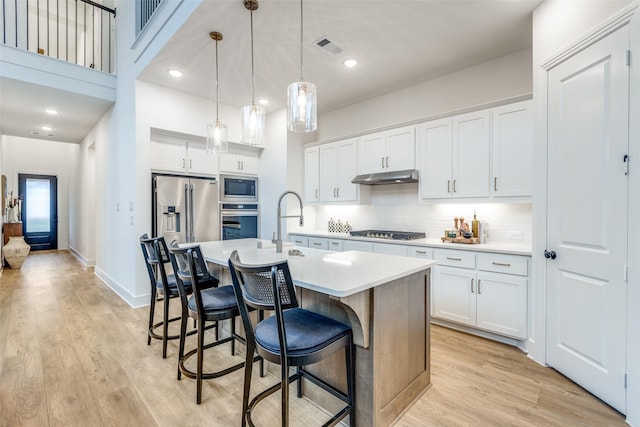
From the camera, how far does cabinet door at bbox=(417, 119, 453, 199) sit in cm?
338

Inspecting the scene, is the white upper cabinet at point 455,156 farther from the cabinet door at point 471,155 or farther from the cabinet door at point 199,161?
the cabinet door at point 199,161

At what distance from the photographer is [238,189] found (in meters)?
4.99

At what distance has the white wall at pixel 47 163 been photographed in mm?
7793

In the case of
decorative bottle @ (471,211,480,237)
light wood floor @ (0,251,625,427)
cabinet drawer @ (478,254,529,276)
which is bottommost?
light wood floor @ (0,251,625,427)

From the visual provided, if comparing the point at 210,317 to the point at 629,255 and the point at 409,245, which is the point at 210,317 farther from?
the point at 629,255

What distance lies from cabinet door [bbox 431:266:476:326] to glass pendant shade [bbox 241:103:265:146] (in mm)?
2291

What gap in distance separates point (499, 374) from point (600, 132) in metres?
1.86

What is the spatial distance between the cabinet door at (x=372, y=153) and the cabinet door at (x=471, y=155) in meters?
0.93

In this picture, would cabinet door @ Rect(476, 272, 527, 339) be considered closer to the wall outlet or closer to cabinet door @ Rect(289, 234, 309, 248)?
the wall outlet

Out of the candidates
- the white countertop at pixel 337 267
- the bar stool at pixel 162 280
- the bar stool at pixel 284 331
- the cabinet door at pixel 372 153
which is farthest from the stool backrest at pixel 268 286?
the cabinet door at pixel 372 153

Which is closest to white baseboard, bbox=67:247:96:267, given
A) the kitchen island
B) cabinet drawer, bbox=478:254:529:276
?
the kitchen island

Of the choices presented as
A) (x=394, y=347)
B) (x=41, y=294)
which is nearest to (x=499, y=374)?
(x=394, y=347)

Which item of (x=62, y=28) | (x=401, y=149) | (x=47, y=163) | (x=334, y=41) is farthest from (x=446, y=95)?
Result: (x=47, y=163)

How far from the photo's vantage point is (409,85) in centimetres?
402
